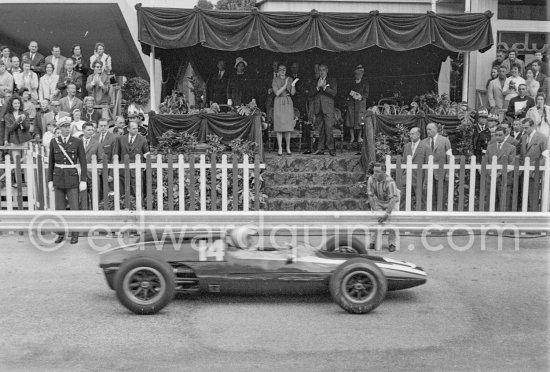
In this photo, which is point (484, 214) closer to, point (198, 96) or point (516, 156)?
point (516, 156)

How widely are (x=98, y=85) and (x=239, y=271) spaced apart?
9.08m

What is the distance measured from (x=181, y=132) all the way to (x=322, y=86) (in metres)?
3.12

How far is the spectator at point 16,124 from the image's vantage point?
14.0 m

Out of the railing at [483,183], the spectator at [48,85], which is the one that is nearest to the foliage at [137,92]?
the spectator at [48,85]

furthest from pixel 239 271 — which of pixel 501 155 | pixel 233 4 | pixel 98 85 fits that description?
pixel 233 4

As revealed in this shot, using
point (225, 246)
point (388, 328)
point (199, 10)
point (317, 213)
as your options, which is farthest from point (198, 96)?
point (388, 328)

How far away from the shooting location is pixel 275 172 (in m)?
13.9

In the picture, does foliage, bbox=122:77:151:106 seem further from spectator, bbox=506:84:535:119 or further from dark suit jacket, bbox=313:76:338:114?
spectator, bbox=506:84:535:119

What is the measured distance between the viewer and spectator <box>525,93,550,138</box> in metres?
13.2

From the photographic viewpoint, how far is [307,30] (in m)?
14.6

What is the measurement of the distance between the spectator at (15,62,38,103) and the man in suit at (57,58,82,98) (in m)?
0.51

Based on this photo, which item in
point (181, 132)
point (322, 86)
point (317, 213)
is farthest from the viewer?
point (322, 86)

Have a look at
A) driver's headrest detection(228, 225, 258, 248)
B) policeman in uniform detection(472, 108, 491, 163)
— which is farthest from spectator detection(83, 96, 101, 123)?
driver's headrest detection(228, 225, 258, 248)

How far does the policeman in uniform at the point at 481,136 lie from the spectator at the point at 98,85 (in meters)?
7.51
